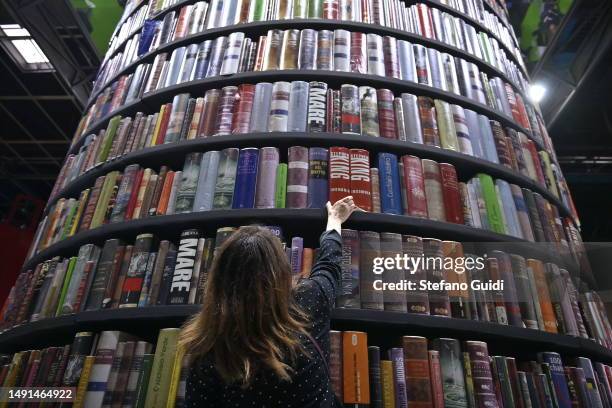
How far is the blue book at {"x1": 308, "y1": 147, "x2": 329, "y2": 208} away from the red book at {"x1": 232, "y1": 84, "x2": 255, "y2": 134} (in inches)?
10.2

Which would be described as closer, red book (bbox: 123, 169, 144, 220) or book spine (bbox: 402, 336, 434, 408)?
book spine (bbox: 402, 336, 434, 408)

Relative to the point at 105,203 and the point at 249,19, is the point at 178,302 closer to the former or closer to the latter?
the point at 105,203

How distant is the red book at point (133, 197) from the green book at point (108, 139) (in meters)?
0.26

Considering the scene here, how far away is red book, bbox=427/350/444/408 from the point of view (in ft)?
3.19

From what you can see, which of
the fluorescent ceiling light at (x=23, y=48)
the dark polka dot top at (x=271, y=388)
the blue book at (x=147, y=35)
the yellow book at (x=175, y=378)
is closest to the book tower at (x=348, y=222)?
the yellow book at (x=175, y=378)

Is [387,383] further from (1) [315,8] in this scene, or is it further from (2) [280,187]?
(1) [315,8]

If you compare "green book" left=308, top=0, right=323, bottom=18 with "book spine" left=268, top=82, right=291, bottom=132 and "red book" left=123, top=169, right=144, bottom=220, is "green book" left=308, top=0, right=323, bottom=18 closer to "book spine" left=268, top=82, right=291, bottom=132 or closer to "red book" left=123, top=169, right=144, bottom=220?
"book spine" left=268, top=82, right=291, bottom=132

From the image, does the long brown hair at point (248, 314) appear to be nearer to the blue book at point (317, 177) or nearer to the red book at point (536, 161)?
the blue book at point (317, 177)

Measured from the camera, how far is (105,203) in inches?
54.4

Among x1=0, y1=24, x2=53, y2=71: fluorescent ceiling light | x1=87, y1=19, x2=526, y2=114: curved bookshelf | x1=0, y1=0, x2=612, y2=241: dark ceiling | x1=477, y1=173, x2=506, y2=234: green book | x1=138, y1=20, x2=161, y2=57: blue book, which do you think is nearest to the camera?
x1=477, y1=173, x2=506, y2=234: green book

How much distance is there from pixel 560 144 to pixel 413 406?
16.8 feet

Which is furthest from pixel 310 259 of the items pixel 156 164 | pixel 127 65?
pixel 127 65

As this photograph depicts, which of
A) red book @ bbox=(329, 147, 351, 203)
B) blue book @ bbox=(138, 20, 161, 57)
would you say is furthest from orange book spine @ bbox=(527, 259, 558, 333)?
blue book @ bbox=(138, 20, 161, 57)

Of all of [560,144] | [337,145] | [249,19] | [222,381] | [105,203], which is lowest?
[222,381]
